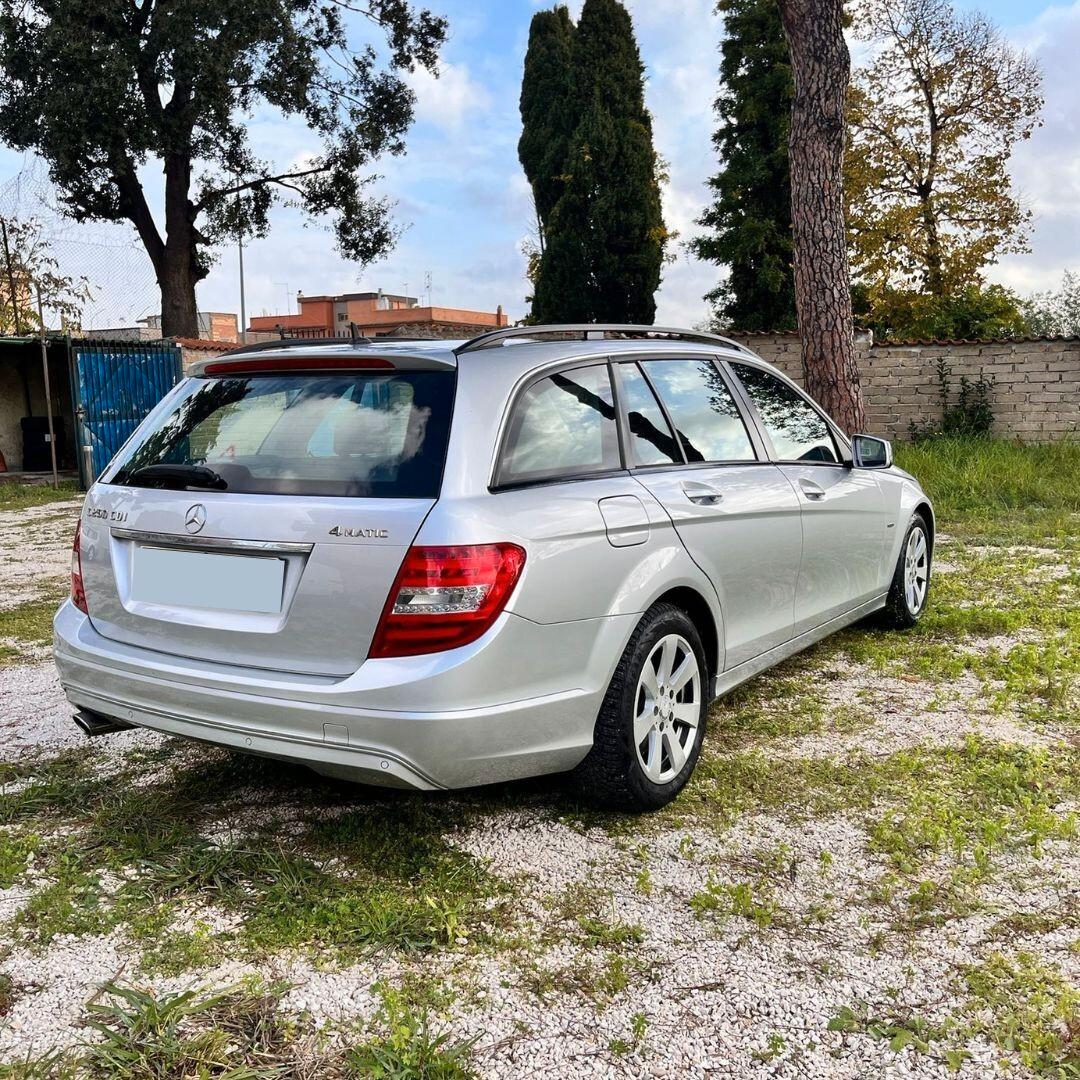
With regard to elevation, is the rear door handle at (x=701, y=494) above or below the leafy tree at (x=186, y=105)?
below

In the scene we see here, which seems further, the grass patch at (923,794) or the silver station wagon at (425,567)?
the grass patch at (923,794)

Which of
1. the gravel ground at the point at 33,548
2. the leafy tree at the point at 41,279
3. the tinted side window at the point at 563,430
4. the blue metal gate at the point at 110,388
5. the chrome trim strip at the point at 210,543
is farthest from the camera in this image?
the leafy tree at the point at 41,279

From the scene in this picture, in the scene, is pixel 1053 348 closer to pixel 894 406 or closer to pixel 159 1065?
pixel 894 406

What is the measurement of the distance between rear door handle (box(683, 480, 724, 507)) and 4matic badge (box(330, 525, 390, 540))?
1.24m

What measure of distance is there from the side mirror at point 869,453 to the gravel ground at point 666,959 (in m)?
2.09

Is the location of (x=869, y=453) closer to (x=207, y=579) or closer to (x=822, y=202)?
(x=207, y=579)

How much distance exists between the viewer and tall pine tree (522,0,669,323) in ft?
104

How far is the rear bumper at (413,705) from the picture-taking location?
267 cm

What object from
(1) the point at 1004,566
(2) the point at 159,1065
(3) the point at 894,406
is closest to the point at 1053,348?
(3) the point at 894,406

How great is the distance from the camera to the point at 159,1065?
84.4 inches

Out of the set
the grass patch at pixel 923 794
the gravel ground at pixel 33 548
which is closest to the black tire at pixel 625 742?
the grass patch at pixel 923 794

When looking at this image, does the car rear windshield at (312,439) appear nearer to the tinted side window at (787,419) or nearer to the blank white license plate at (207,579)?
the blank white license plate at (207,579)

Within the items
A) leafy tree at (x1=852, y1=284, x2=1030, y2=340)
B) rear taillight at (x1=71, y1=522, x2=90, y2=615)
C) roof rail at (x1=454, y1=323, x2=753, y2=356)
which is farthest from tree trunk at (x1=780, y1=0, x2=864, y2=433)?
leafy tree at (x1=852, y1=284, x2=1030, y2=340)

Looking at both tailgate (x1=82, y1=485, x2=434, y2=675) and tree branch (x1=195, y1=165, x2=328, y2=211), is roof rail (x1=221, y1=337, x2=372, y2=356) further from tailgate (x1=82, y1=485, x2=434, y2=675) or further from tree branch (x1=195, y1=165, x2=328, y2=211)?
tree branch (x1=195, y1=165, x2=328, y2=211)
